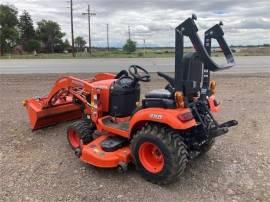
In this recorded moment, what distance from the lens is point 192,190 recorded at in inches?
178

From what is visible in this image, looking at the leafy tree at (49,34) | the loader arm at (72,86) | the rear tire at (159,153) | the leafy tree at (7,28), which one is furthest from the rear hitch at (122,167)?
the leafy tree at (49,34)

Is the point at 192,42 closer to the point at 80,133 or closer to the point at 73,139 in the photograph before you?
the point at 80,133

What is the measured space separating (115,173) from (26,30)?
258 feet

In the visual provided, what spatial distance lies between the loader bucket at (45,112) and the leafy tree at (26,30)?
7002 cm

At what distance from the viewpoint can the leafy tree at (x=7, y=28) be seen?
62756 mm

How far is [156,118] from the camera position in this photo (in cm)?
442

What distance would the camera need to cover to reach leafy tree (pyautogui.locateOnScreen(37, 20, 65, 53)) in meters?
81.1

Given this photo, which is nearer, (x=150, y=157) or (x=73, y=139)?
(x=150, y=157)

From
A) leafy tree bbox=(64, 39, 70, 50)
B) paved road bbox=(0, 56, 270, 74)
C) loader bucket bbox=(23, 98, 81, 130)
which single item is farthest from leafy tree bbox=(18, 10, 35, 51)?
loader bucket bbox=(23, 98, 81, 130)

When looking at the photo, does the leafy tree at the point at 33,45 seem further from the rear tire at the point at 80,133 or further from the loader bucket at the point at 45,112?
the rear tire at the point at 80,133

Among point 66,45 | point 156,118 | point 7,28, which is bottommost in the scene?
point 156,118

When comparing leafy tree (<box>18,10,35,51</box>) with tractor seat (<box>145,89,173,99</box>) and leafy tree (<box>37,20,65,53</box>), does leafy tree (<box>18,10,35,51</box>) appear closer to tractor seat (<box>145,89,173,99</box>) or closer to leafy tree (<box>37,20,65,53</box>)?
leafy tree (<box>37,20,65,53</box>)

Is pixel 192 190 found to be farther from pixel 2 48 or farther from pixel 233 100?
pixel 2 48

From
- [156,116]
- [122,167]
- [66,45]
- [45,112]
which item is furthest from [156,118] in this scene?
[66,45]
